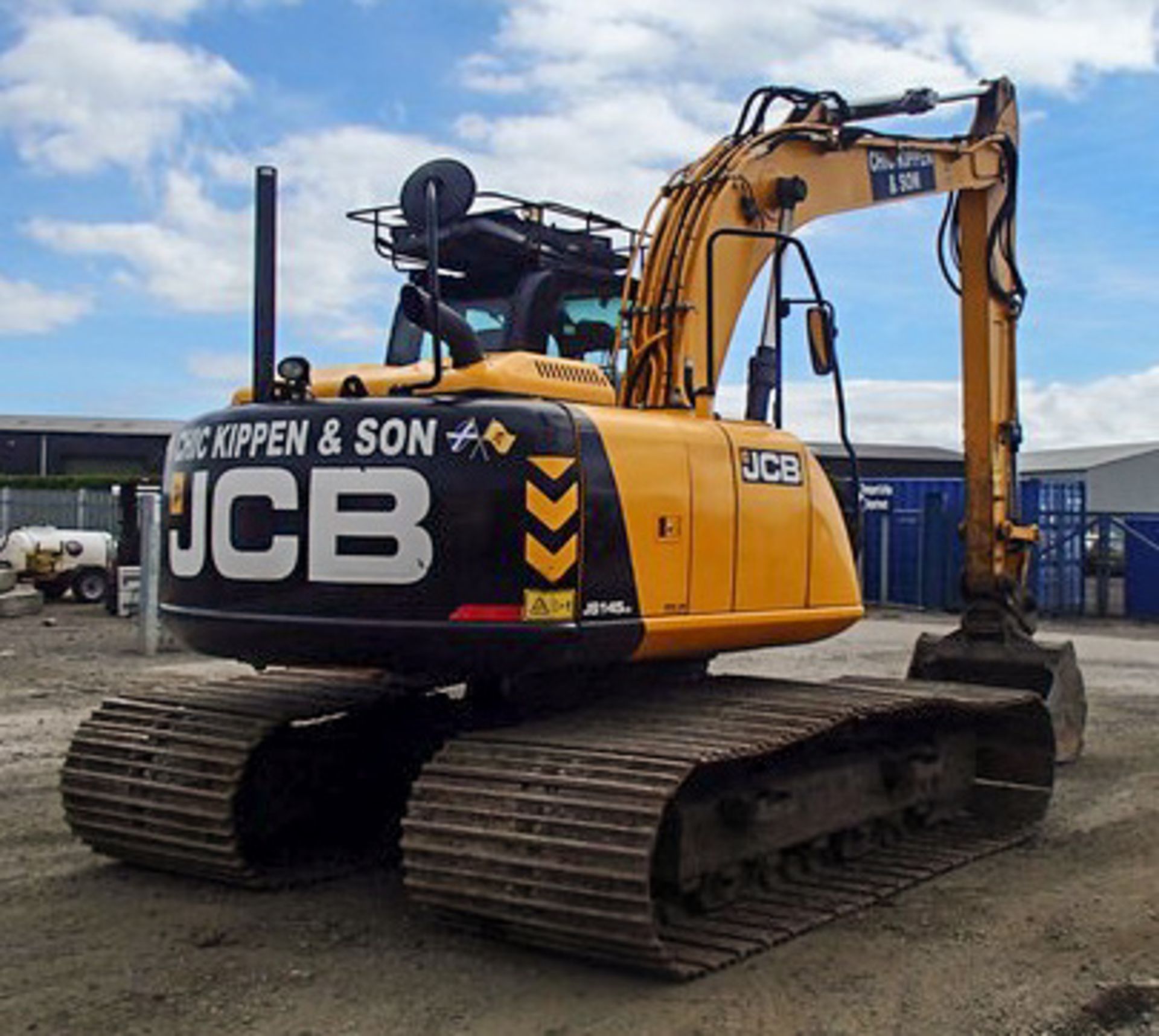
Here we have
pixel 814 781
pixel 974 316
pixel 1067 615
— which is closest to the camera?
pixel 814 781

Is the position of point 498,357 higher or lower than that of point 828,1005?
higher

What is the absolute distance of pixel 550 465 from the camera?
5.46 meters

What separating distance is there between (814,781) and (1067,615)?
19173 mm

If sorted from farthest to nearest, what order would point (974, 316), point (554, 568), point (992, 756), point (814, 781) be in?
1. point (974, 316)
2. point (992, 756)
3. point (814, 781)
4. point (554, 568)

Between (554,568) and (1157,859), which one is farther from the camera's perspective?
(1157,859)

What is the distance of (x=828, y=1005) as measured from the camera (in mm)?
4977

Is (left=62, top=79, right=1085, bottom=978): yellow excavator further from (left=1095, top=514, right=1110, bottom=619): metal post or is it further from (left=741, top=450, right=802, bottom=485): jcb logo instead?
(left=1095, top=514, right=1110, bottom=619): metal post

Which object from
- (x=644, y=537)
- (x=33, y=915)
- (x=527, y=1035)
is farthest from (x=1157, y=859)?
(x=33, y=915)

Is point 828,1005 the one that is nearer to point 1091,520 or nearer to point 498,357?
point 498,357

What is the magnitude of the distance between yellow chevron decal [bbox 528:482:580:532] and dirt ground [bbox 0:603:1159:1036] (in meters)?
1.51

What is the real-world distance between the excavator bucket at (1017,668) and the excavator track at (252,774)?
349 cm

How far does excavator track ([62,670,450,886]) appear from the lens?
20.4 feet

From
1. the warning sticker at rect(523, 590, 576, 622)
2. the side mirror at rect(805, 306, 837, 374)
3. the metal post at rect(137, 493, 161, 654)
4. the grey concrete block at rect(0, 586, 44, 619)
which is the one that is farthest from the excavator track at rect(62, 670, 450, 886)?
the grey concrete block at rect(0, 586, 44, 619)

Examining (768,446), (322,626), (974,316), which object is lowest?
(322,626)
